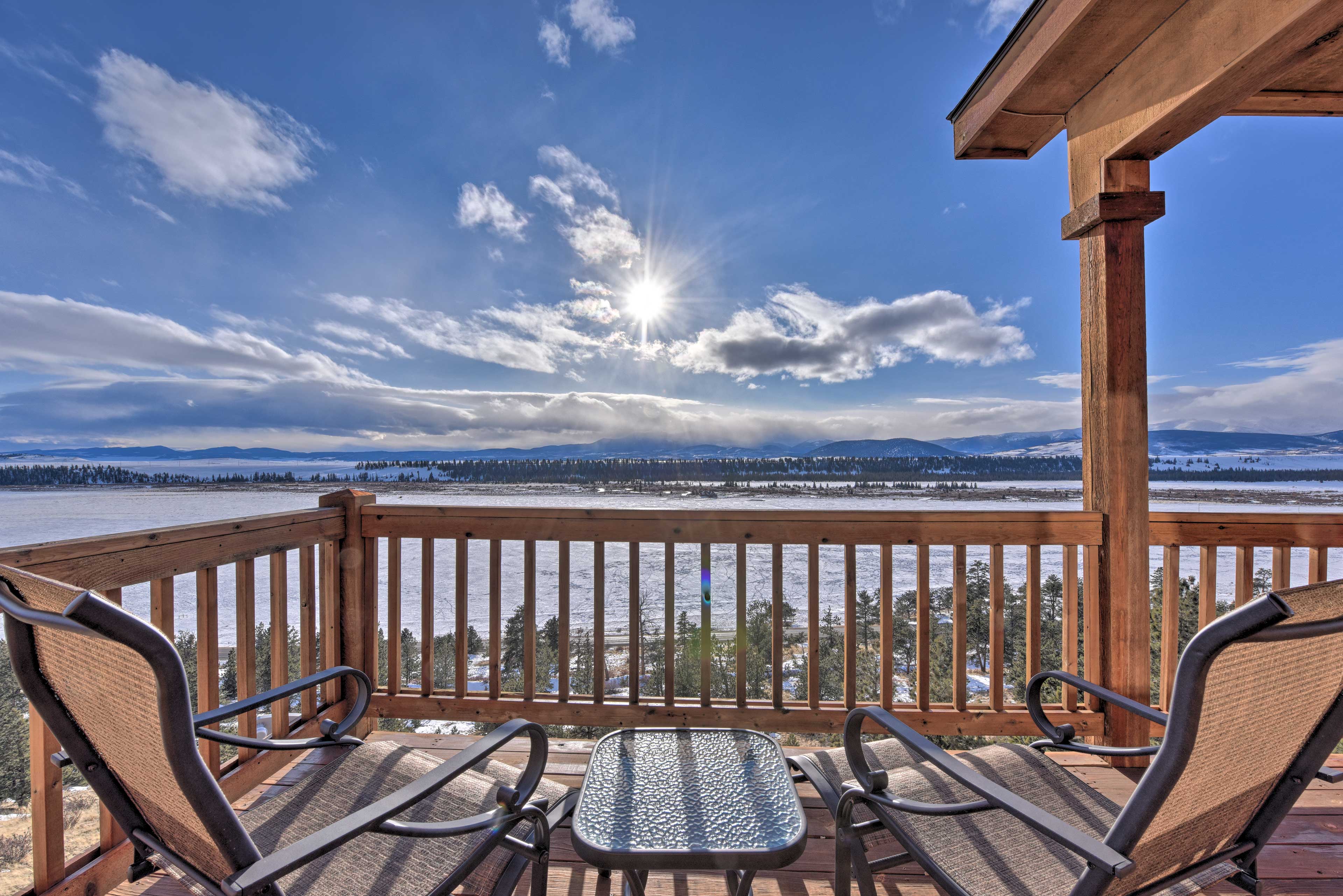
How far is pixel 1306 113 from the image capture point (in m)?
2.28

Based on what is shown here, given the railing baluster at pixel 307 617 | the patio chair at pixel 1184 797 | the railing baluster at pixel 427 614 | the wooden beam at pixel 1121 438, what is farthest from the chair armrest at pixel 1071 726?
the railing baluster at pixel 307 617

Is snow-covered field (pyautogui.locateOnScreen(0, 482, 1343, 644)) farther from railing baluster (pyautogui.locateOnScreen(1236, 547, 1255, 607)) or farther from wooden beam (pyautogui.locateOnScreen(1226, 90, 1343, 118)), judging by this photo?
wooden beam (pyautogui.locateOnScreen(1226, 90, 1343, 118))

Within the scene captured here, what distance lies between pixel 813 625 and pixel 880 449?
23.9 feet

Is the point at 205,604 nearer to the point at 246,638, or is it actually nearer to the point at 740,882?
the point at 246,638

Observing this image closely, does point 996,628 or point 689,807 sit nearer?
point 689,807

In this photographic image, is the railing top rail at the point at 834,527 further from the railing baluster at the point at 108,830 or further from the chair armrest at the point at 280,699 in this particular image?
the railing baluster at the point at 108,830

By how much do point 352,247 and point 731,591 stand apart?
763cm

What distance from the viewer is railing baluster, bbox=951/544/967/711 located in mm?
2225

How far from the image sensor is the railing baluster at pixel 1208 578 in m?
2.26

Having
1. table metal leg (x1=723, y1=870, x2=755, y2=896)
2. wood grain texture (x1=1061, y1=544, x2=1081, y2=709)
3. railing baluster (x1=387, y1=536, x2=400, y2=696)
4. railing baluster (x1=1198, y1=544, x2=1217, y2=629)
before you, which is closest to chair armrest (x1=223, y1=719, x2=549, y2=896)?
table metal leg (x1=723, y1=870, x2=755, y2=896)

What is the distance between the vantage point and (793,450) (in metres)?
8.98

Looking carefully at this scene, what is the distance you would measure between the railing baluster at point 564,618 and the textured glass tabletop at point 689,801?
83cm

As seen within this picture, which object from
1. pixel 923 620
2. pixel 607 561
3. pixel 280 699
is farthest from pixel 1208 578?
pixel 280 699

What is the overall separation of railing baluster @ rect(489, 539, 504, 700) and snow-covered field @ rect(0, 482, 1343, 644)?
9.2 inches
